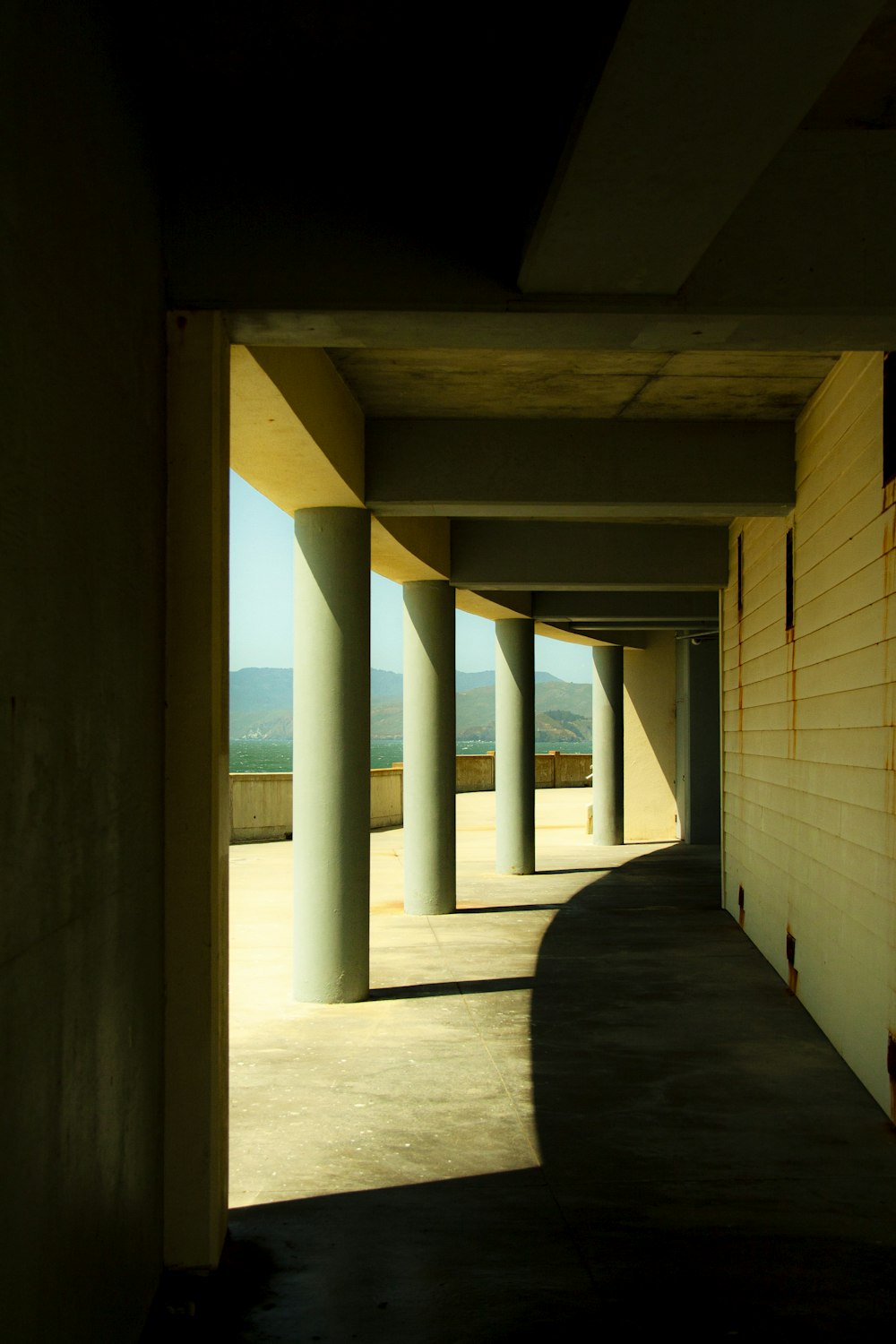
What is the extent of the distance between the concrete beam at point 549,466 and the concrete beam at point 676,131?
15.0 ft

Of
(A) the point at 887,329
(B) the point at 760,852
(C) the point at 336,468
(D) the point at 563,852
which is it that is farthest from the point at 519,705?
(A) the point at 887,329

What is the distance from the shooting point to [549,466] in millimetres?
9297

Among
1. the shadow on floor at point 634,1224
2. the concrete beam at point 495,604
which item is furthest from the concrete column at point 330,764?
the concrete beam at point 495,604

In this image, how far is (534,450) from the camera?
930 centimetres

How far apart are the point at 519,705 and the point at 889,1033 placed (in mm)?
11552

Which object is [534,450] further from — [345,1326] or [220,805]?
[345,1326]

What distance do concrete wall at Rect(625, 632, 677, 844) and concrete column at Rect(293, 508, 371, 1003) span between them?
15948 millimetres

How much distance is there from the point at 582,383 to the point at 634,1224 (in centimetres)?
525

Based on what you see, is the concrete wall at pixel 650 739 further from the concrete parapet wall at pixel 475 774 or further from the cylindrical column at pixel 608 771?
the concrete parapet wall at pixel 475 774

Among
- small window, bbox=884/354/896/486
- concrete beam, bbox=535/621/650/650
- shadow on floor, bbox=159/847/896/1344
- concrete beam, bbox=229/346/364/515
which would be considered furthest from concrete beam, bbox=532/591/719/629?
small window, bbox=884/354/896/486

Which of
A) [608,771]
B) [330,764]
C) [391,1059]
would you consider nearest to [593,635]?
[608,771]

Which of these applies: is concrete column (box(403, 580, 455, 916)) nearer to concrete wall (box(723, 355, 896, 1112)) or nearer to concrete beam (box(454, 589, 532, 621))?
concrete beam (box(454, 589, 532, 621))

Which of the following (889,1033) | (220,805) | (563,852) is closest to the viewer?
(220,805)

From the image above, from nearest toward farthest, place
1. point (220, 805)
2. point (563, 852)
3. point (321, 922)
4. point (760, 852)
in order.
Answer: point (220, 805)
point (321, 922)
point (760, 852)
point (563, 852)
